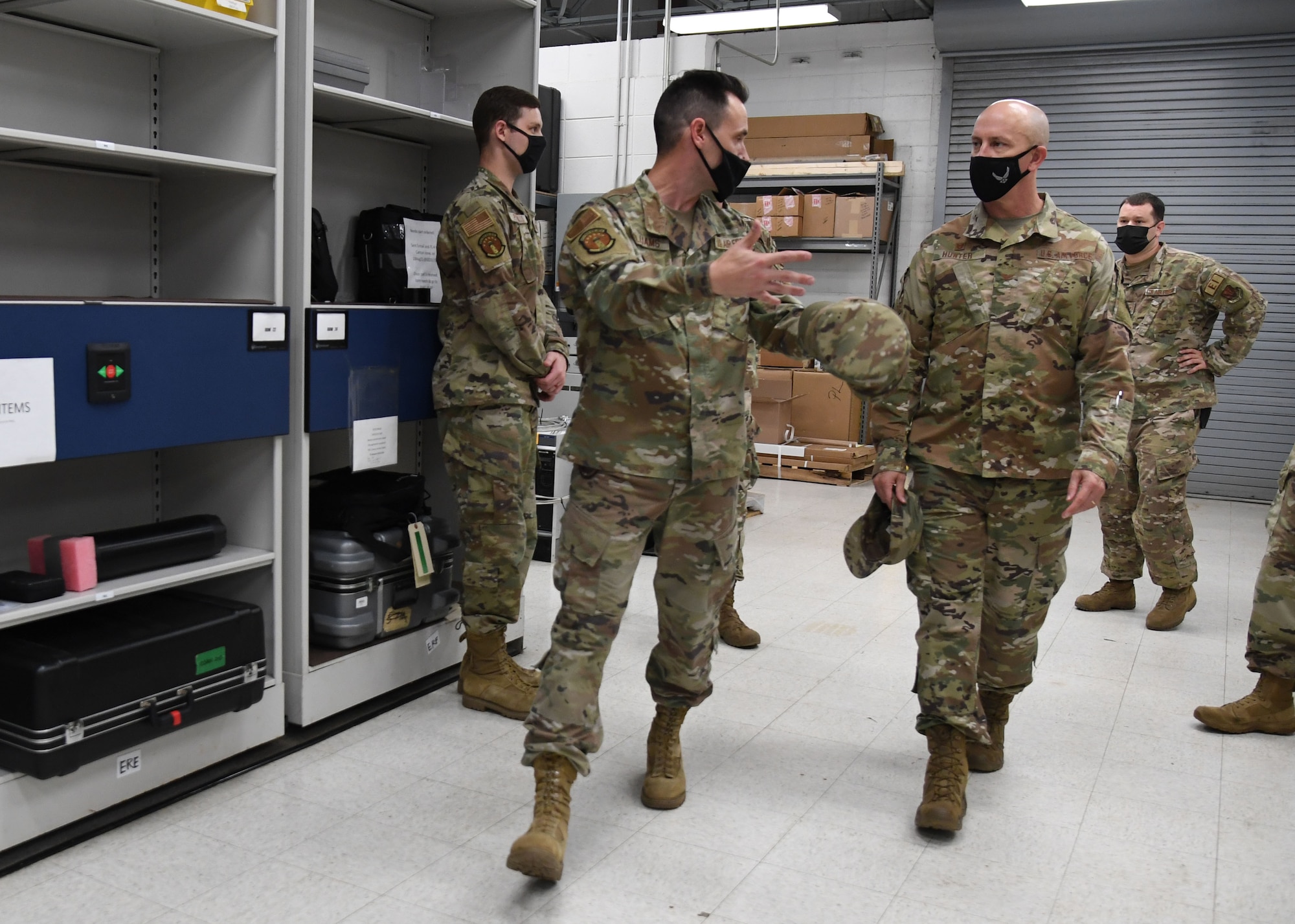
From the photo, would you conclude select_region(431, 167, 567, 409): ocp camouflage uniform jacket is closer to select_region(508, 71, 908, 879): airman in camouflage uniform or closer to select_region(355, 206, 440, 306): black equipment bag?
select_region(355, 206, 440, 306): black equipment bag

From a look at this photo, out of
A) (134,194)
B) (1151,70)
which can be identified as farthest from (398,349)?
(1151,70)

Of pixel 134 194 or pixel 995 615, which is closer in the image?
pixel 995 615

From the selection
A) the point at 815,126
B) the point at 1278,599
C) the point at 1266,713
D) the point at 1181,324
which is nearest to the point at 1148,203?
the point at 1181,324

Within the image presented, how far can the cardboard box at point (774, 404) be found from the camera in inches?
331

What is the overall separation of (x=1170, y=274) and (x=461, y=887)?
3807 millimetres

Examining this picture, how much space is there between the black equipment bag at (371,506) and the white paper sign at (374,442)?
0.47 feet

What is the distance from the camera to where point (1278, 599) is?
3.20 metres

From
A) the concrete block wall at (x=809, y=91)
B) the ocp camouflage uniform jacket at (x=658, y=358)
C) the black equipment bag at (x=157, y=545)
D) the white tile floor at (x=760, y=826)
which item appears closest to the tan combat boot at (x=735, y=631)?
the white tile floor at (x=760, y=826)

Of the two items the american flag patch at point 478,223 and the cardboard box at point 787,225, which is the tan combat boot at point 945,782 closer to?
the american flag patch at point 478,223

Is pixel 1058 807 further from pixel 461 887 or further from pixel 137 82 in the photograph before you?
pixel 137 82

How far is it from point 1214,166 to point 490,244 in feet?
22.9

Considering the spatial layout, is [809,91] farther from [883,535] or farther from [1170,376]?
[883,535]

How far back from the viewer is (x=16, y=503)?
2711 mm

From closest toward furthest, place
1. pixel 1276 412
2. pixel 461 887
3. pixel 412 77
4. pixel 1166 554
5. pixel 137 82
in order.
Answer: pixel 461 887
pixel 137 82
pixel 412 77
pixel 1166 554
pixel 1276 412
